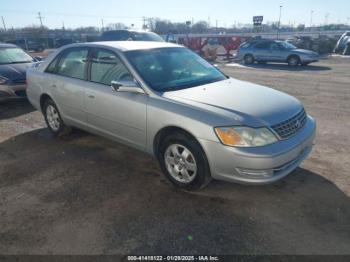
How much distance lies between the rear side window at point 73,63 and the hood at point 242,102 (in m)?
1.76

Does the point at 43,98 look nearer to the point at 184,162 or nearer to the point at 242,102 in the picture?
the point at 184,162

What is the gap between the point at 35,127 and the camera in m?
6.21

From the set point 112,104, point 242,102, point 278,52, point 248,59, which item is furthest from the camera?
point 248,59

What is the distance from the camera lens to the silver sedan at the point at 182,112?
9.96 feet

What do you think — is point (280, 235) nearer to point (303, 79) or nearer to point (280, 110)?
point (280, 110)

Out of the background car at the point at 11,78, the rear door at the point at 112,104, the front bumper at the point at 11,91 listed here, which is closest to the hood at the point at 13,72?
the background car at the point at 11,78

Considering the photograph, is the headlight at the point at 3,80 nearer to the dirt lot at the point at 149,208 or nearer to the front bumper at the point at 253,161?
the dirt lot at the point at 149,208

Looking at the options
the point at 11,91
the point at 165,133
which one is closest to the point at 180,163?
the point at 165,133

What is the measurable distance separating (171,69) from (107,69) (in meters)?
0.91

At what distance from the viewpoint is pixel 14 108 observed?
7719 mm

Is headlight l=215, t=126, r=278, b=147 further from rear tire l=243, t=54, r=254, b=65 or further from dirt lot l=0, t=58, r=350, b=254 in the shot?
rear tire l=243, t=54, r=254, b=65

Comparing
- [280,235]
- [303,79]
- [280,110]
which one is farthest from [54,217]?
[303,79]

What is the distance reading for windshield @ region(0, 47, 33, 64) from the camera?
824cm

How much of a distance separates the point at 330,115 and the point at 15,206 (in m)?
6.24
